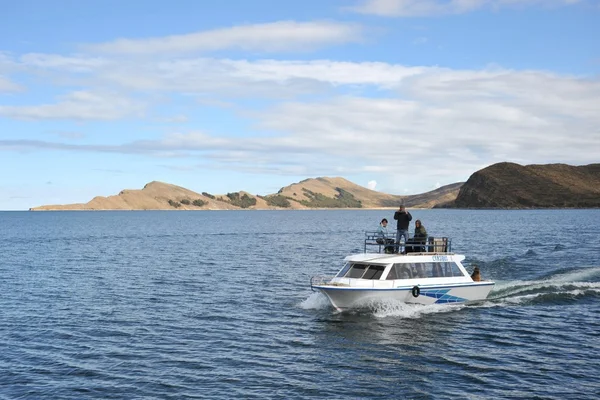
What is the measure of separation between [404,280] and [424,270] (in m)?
1.96

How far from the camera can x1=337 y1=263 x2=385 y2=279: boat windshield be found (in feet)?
112

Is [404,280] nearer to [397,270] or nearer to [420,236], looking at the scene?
[397,270]

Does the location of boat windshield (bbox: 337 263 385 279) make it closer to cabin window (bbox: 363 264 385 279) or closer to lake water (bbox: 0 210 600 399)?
cabin window (bbox: 363 264 385 279)

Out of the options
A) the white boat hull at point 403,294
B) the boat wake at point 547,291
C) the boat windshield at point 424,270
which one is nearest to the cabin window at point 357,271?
the boat windshield at point 424,270

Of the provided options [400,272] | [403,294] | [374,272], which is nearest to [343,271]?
[374,272]

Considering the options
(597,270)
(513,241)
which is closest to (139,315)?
(597,270)

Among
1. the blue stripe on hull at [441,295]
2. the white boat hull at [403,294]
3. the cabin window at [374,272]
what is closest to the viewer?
the white boat hull at [403,294]

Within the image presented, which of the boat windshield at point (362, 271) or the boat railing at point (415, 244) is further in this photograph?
the boat railing at point (415, 244)

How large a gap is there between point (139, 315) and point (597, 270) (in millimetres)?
36601

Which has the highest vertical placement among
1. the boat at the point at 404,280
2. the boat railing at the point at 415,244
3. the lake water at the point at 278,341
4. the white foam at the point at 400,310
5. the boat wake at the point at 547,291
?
the boat railing at the point at 415,244

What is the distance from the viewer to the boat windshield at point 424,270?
1352 inches

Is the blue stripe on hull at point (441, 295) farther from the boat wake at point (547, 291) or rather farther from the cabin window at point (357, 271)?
the cabin window at point (357, 271)

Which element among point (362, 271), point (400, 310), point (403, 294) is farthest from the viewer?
point (362, 271)

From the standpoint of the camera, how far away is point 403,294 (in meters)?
33.8
